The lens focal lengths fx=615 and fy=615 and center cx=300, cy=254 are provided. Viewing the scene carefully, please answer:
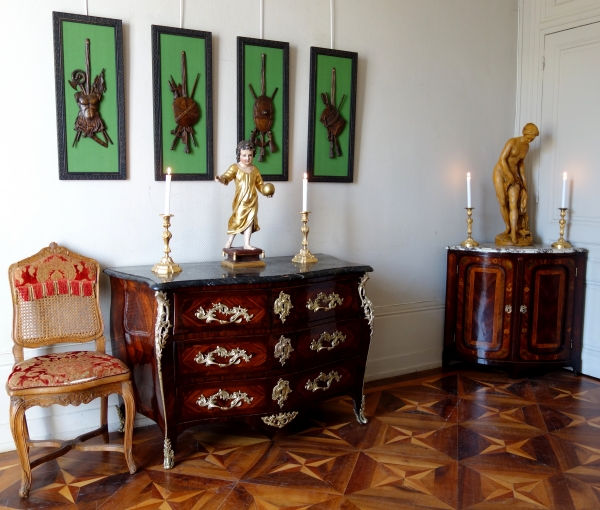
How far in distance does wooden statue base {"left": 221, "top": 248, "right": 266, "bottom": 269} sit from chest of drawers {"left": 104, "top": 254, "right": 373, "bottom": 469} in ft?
0.20

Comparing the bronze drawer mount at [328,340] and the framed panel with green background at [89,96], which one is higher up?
the framed panel with green background at [89,96]

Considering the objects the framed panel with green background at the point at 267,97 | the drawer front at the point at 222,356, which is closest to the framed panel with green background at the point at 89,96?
the framed panel with green background at the point at 267,97

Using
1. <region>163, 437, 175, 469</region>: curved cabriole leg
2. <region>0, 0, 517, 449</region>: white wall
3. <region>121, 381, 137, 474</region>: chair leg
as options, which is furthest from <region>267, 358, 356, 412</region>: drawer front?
<region>0, 0, 517, 449</region>: white wall

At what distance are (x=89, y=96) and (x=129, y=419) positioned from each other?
1.48 meters

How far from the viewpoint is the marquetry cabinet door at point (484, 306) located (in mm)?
3871

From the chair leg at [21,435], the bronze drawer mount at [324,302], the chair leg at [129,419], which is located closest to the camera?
the chair leg at [21,435]

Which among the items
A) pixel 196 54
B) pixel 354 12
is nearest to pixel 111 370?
pixel 196 54

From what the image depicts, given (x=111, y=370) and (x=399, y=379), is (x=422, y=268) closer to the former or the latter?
(x=399, y=379)

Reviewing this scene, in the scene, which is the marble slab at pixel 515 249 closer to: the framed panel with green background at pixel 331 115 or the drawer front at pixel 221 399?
the framed panel with green background at pixel 331 115

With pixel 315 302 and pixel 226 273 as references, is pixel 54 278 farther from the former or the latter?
pixel 315 302

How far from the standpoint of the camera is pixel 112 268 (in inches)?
118

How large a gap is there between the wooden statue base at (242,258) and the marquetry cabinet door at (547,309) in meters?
1.81

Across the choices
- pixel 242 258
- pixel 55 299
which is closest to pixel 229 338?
pixel 242 258

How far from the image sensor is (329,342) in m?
3.03
